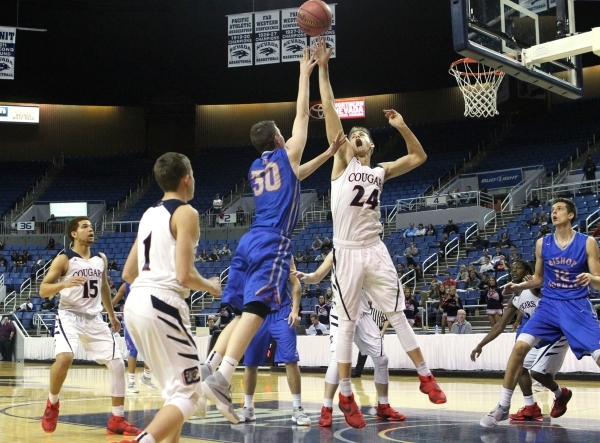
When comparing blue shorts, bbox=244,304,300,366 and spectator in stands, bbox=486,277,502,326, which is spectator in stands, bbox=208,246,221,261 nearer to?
spectator in stands, bbox=486,277,502,326

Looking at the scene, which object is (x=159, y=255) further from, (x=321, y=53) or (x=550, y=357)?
(x=550, y=357)

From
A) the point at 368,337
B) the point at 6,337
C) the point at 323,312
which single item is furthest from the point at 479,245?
the point at 368,337

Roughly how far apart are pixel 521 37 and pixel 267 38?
1588 cm

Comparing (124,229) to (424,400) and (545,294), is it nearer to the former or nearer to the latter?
(424,400)

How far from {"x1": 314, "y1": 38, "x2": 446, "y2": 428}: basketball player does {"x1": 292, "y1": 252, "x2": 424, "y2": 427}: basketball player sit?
14cm

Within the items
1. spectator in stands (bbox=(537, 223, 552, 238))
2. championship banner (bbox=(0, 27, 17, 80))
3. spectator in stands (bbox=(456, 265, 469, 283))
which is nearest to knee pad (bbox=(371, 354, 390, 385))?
spectator in stands (bbox=(456, 265, 469, 283))

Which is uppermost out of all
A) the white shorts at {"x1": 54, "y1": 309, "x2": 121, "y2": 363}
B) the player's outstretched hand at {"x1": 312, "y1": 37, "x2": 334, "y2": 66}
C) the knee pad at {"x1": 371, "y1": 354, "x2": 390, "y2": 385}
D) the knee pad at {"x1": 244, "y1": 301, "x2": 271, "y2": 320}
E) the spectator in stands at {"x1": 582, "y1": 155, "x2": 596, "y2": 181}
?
the spectator in stands at {"x1": 582, "y1": 155, "x2": 596, "y2": 181}

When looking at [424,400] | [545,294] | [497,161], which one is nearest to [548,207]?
[497,161]

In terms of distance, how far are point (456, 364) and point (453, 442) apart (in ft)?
34.2

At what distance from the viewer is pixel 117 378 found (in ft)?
25.6

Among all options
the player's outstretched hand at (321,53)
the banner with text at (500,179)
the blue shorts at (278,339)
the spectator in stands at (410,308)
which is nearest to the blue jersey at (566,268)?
the blue shorts at (278,339)

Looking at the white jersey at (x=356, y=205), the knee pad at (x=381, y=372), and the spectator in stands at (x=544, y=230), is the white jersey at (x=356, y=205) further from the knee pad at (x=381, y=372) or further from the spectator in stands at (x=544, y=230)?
the spectator in stands at (x=544, y=230)

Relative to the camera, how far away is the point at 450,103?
1495 inches

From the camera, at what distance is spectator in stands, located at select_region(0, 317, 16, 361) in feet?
82.4
